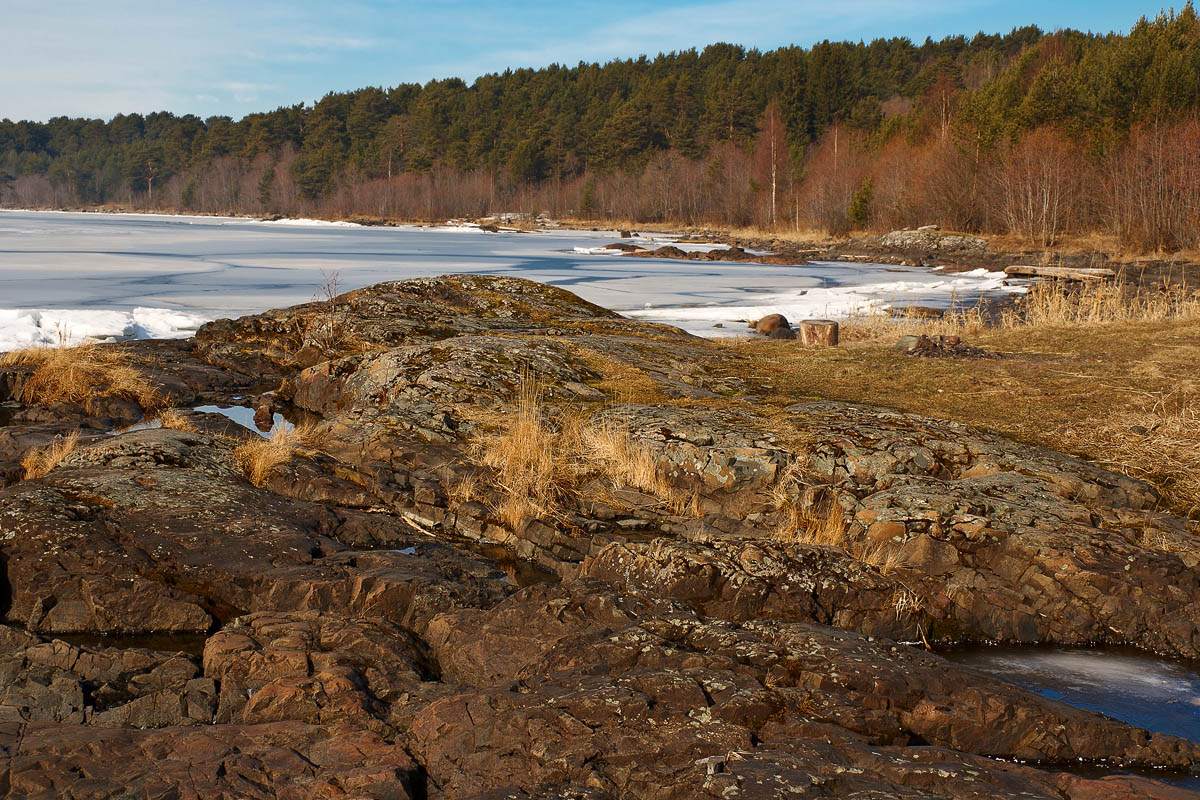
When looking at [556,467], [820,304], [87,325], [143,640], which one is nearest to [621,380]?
[556,467]

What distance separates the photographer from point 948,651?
18.4 feet

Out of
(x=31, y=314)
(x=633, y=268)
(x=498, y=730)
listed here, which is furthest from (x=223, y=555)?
(x=633, y=268)

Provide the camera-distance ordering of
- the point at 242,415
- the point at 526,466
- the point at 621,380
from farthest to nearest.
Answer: the point at 242,415, the point at 621,380, the point at 526,466

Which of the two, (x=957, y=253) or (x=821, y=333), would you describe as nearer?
(x=821, y=333)

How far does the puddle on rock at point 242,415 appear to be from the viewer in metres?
10.3

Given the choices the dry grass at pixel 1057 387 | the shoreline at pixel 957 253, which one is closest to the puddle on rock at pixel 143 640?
the dry grass at pixel 1057 387

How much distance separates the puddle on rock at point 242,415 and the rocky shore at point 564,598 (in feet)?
1.85

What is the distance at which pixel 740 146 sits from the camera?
8994cm

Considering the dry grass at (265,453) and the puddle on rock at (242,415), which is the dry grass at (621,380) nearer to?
the dry grass at (265,453)

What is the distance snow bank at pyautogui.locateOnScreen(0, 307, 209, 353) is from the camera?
14656 millimetres

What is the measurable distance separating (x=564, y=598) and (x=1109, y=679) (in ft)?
10.2

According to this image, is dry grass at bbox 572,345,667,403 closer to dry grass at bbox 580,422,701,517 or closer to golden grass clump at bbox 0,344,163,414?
dry grass at bbox 580,422,701,517

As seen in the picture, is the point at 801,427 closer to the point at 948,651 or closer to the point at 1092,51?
the point at 948,651

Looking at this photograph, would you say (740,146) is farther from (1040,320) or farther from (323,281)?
(1040,320)
